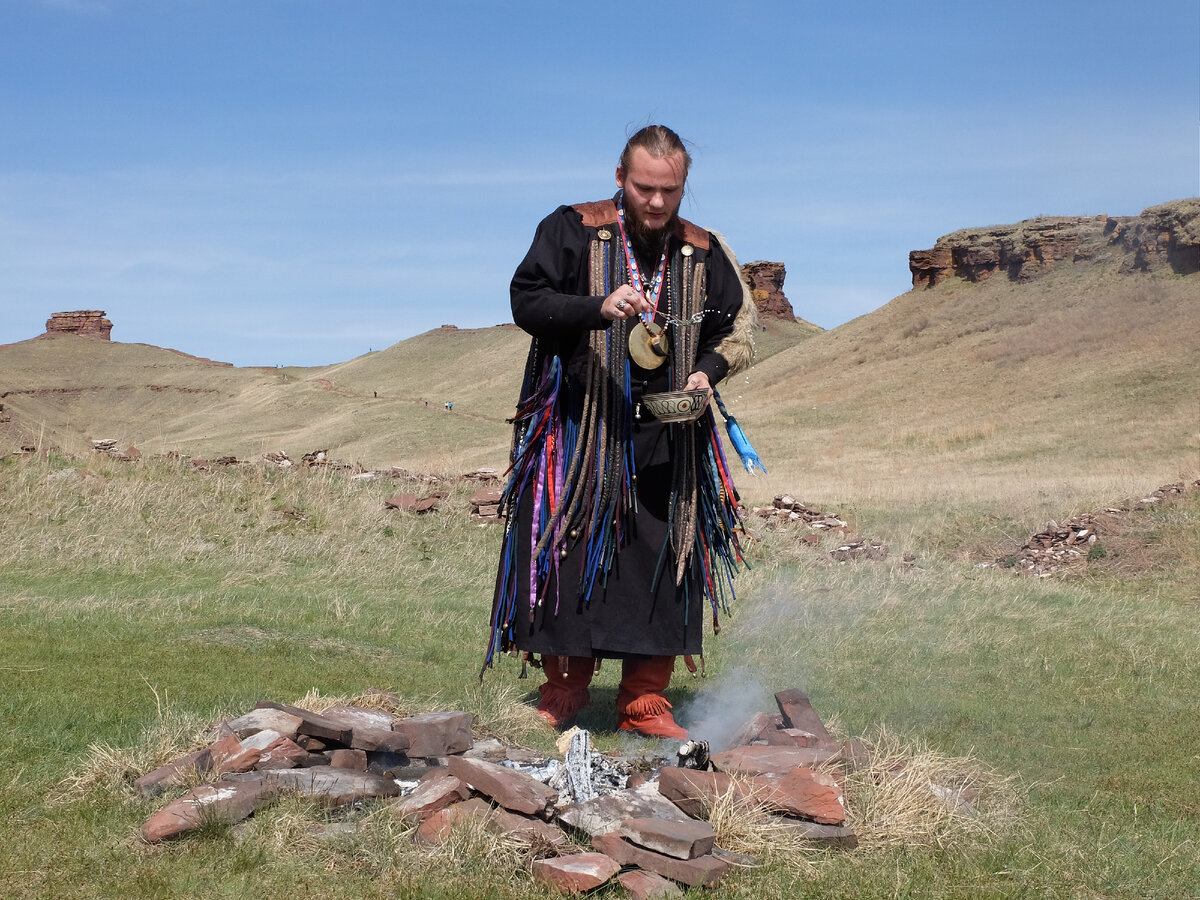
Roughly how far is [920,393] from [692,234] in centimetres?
4013

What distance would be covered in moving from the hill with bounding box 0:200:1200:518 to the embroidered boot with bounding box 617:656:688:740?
1010 cm

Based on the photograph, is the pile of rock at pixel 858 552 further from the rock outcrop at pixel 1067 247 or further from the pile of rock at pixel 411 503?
the rock outcrop at pixel 1067 247

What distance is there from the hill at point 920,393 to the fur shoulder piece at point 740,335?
10.2 m

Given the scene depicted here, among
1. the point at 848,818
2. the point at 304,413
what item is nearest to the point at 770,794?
the point at 848,818

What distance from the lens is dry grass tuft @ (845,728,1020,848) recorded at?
3.67m

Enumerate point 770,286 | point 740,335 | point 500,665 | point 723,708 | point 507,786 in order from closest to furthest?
point 507,786
point 740,335
point 723,708
point 500,665
point 770,286

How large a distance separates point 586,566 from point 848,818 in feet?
4.96

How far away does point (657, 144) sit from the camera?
476 cm

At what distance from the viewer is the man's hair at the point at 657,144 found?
4.76m

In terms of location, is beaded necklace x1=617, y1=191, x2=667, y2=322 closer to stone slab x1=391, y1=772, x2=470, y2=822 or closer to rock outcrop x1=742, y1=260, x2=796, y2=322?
stone slab x1=391, y1=772, x2=470, y2=822

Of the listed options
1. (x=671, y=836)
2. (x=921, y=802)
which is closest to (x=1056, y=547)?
(x=921, y=802)

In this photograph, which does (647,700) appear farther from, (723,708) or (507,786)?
(507,786)

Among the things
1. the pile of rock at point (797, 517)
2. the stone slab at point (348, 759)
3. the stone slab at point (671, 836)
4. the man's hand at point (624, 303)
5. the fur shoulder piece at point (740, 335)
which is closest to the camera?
the stone slab at point (671, 836)

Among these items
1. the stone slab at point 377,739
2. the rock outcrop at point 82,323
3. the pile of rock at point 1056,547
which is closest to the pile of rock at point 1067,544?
the pile of rock at point 1056,547
